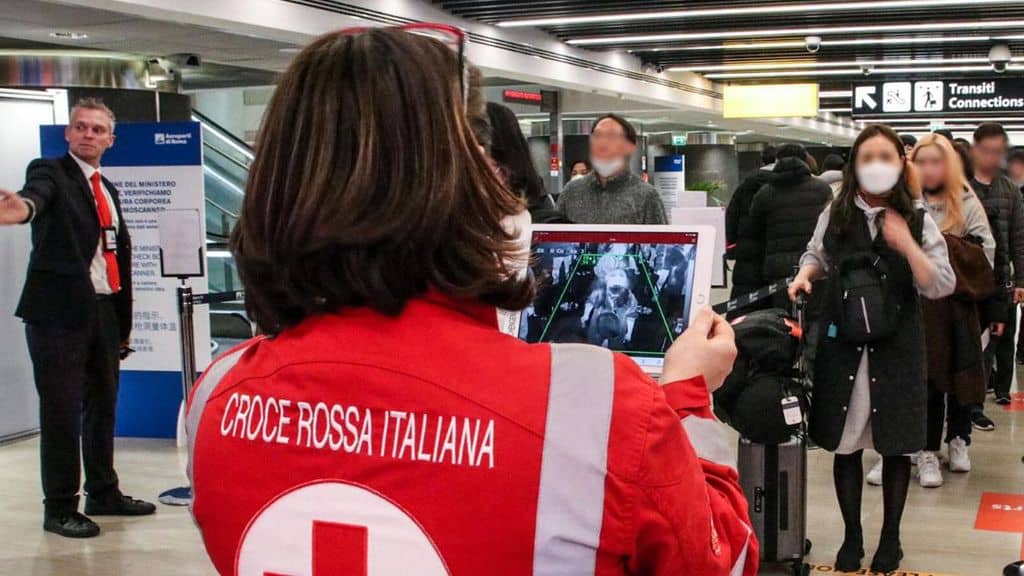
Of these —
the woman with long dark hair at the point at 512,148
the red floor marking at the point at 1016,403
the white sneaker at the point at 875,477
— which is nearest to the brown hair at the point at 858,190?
the woman with long dark hair at the point at 512,148

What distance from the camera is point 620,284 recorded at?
207 cm

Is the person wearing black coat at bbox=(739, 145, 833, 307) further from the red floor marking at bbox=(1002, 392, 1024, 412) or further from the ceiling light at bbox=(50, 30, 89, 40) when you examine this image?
the ceiling light at bbox=(50, 30, 89, 40)

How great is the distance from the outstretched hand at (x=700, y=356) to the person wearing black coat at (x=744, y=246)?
4.88 metres

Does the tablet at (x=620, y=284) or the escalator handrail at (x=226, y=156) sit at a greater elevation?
the escalator handrail at (x=226, y=156)

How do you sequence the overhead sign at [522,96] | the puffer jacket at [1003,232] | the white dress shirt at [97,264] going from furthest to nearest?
1. the overhead sign at [522,96]
2. the puffer jacket at [1003,232]
3. the white dress shirt at [97,264]

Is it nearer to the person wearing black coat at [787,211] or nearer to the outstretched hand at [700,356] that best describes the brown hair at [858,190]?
the person wearing black coat at [787,211]

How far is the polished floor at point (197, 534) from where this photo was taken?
13.9 ft

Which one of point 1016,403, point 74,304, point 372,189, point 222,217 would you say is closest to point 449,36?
point 372,189

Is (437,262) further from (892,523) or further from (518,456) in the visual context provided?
(892,523)

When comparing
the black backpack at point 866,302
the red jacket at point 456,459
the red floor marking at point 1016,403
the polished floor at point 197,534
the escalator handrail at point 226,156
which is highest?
the escalator handrail at point 226,156

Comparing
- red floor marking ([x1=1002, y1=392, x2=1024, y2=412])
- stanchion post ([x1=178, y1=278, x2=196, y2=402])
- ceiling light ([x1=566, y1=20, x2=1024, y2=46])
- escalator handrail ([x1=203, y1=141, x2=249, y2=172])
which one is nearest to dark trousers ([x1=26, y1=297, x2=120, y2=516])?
stanchion post ([x1=178, y1=278, x2=196, y2=402])

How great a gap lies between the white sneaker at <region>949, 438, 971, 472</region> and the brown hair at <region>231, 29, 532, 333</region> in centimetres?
510

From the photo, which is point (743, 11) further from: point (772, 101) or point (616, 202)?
point (616, 202)

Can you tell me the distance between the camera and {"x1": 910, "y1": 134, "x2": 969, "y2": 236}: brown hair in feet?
15.8
